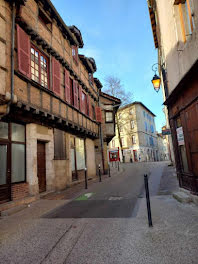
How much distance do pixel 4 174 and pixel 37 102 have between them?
3.00m

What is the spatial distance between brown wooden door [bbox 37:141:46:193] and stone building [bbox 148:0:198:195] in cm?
557

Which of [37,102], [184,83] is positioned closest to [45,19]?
[37,102]

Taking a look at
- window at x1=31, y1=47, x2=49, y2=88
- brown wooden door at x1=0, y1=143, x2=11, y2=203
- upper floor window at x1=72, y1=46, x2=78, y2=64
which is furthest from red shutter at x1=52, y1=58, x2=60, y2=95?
brown wooden door at x1=0, y1=143, x2=11, y2=203

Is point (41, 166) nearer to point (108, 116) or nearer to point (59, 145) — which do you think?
point (59, 145)

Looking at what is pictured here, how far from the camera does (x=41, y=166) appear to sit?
8.01 m

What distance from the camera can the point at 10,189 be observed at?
6.02 meters

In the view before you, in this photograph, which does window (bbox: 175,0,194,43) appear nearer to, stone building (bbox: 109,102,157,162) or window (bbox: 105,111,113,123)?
window (bbox: 105,111,113,123)

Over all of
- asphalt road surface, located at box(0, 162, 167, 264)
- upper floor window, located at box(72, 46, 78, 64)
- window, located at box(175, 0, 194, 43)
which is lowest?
asphalt road surface, located at box(0, 162, 167, 264)

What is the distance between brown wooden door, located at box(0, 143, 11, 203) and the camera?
578cm

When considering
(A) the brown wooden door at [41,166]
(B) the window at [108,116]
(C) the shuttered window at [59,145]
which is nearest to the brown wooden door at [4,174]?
(A) the brown wooden door at [41,166]

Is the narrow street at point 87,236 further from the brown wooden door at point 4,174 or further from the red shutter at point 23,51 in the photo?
the red shutter at point 23,51

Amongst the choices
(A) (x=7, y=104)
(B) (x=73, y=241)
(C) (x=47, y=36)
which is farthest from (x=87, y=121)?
(B) (x=73, y=241)

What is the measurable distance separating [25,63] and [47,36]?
276 cm

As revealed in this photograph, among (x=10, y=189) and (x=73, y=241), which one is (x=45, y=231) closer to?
(x=73, y=241)
